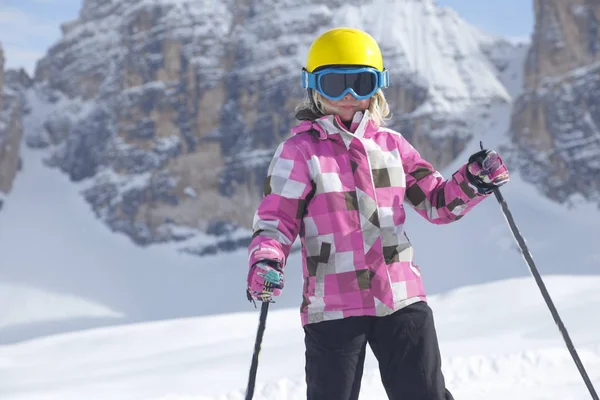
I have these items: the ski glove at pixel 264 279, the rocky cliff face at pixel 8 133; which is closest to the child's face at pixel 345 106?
the ski glove at pixel 264 279

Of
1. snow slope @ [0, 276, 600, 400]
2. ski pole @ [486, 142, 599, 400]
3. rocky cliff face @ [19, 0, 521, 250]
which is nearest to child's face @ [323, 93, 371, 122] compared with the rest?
ski pole @ [486, 142, 599, 400]

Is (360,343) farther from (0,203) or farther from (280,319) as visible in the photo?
(0,203)

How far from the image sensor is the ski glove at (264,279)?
107 inches

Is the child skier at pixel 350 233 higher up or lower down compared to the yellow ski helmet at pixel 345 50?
lower down

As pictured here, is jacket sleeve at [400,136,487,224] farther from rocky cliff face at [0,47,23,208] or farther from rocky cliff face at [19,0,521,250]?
rocky cliff face at [0,47,23,208]

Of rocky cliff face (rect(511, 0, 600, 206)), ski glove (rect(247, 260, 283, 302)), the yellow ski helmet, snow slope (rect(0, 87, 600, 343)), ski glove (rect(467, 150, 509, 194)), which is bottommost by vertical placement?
ski glove (rect(247, 260, 283, 302))

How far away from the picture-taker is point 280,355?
353 inches

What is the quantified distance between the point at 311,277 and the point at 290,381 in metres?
3.66

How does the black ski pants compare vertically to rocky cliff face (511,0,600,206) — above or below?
below

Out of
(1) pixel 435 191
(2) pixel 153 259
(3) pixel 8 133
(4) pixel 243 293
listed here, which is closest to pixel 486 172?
(1) pixel 435 191

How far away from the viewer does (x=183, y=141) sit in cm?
10794

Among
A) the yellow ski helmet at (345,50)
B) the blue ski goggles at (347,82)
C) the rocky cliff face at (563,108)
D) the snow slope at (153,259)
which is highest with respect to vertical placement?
the rocky cliff face at (563,108)

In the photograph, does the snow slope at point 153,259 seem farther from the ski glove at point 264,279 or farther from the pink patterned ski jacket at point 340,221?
the ski glove at point 264,279

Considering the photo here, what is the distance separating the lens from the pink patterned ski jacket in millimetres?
2811
